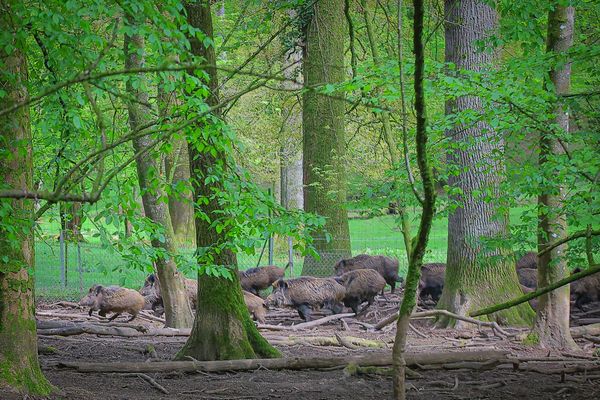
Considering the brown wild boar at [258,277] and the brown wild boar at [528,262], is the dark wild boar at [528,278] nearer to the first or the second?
the brown wild boar at [528,262]

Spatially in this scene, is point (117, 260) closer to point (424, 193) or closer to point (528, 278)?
point (528, 278)

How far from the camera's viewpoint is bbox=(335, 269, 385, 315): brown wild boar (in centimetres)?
1617

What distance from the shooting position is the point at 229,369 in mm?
8938

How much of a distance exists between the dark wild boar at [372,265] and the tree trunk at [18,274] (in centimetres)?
1156

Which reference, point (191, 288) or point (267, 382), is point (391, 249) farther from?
point (267, 382)

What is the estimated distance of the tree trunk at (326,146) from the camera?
18203mm

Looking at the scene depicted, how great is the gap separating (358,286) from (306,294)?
1.14 metres

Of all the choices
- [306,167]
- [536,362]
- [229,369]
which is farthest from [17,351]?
[306,167]

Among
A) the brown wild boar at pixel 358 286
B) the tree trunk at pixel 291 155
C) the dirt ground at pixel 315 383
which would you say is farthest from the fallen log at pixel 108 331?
the tree trunk at pixel 291 155

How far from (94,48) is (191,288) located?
8.47 metres

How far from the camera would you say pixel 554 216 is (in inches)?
403

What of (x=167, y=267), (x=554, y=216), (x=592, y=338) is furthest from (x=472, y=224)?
(x=167, y=267)

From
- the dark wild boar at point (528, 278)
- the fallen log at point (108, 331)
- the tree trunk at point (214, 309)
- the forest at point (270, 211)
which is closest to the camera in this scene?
the forest at point (270, 211)

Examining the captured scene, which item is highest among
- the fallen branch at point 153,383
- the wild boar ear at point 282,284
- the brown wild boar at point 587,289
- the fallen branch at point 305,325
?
the wild boar ear at point 282,284
